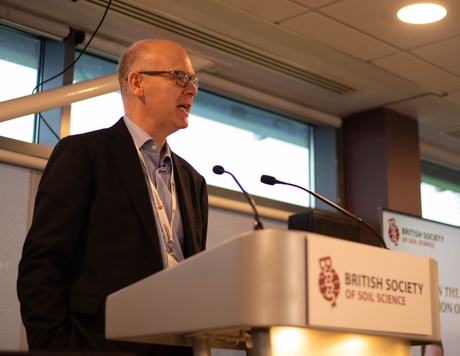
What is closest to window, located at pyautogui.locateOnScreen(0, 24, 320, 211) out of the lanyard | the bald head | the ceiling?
the ceiling

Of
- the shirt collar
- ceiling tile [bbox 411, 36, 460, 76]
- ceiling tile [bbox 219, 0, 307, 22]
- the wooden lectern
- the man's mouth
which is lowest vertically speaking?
the wooden lectern

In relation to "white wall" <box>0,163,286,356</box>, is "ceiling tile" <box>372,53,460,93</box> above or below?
above

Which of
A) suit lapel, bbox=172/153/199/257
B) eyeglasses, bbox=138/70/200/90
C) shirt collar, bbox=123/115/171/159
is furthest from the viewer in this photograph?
eyeglasses, bbox=138/70/200/90

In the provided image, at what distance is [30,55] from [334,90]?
219cm

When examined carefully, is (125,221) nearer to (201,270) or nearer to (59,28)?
(201,270)

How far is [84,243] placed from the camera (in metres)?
2.25

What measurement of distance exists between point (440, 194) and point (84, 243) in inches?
222

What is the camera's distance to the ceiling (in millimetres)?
4406

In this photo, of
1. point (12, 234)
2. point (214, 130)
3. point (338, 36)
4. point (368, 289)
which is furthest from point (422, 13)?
point (368, 289)

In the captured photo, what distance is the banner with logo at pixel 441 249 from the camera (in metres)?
5.71

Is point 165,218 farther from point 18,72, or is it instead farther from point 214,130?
→ point 214,130

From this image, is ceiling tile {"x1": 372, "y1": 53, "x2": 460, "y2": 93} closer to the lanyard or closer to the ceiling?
the ceiling

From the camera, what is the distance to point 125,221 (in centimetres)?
226

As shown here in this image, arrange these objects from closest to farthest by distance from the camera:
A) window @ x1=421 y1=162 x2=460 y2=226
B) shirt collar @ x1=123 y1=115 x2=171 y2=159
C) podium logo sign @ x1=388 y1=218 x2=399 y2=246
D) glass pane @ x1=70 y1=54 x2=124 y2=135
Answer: shirt collar @ x1=123 y1=115 x2=171 y2=159 < glass pane @ x1=70 y1=54 x2=124 y2=135 < podium logo sign @ x1=388 y1=218 x2=399 y2=246 < window @ x1=421 y1=162 x2=460 y2=226
